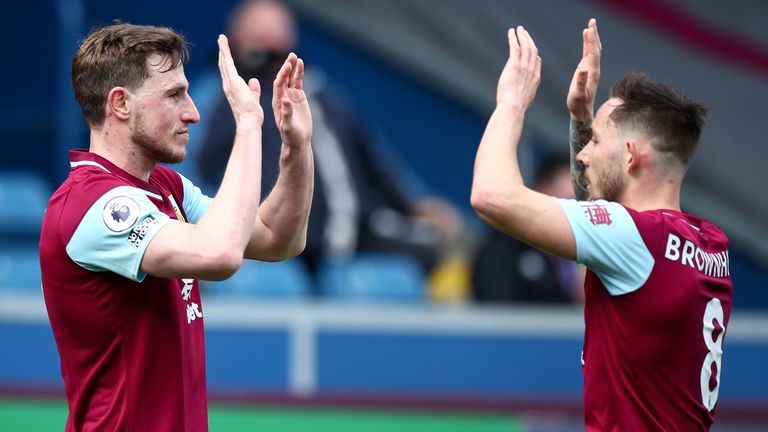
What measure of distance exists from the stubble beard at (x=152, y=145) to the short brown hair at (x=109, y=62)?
0.36 feet

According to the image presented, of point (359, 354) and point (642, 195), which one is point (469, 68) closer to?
point (359, 354)

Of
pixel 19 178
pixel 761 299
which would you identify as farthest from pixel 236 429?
pixel 761 299

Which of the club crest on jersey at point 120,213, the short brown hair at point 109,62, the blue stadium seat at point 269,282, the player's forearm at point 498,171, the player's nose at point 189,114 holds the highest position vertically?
the short brown hair at point 109,62

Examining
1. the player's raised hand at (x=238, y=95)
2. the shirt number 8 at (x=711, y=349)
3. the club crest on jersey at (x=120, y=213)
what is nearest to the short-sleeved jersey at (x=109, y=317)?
the club crest on jersey at (x=120, y=213)

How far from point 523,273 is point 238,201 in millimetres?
4737

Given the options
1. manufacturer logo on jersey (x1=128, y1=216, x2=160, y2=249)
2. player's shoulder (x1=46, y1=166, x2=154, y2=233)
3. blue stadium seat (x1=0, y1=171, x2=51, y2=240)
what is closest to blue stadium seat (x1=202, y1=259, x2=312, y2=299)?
blue stadium seat (x1=0, y1=171, x2=51, y2=240)

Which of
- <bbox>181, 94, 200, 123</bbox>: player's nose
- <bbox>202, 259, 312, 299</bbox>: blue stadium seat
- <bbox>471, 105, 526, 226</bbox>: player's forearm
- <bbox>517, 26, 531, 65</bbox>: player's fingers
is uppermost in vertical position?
<bbox>517, 26, 531, 65</bbox>: player's fingers

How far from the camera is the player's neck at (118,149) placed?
3990mm

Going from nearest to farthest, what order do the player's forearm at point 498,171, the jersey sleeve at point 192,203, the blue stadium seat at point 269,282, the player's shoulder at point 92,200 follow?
the player's shoulder at point 92,200 → the player's forearm at point 498,171 → the jersey sleeve at point 192,203 → the blue stadium seat at point 269,282

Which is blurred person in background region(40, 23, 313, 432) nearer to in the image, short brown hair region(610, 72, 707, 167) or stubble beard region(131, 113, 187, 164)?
stubble beard region(131, 113, 187, 164)

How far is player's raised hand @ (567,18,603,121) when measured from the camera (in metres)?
4.25

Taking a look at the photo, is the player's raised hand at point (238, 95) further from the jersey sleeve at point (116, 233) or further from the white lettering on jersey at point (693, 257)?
the white lettering on jersey at point (693, 257)

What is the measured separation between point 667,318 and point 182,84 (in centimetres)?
161

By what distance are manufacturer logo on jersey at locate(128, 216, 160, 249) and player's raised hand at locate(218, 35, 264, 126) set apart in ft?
1.31
